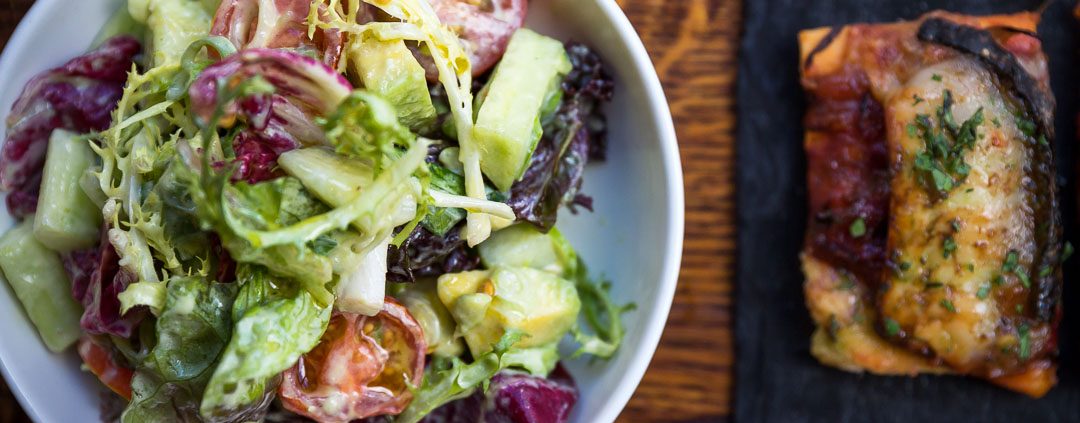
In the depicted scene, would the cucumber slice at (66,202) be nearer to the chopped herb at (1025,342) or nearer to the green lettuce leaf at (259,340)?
the green lettuce leaf at (259,340)

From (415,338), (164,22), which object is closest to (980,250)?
(415,338)

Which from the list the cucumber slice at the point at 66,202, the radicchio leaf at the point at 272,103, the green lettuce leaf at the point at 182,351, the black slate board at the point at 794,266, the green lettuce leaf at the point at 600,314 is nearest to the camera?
the radicchio leaf at the point at 272,103

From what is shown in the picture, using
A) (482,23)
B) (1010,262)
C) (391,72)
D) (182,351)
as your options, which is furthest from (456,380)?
(1010,262)

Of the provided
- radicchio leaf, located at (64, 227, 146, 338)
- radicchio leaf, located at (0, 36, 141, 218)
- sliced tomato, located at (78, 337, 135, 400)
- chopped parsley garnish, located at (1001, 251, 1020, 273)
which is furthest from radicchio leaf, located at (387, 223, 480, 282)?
chopped parsley garnish, located at (1001, 251, 1020, 273)

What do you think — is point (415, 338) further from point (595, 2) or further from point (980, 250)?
point (980, 250)

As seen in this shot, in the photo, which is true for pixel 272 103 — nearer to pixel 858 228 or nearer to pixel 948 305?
pixel 858 228

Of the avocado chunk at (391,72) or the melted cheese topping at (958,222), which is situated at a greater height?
the avocado chunk at (391,72)

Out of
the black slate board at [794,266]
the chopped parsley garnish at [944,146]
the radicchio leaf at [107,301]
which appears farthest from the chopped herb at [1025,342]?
the radicchio leaf at [107,301]
